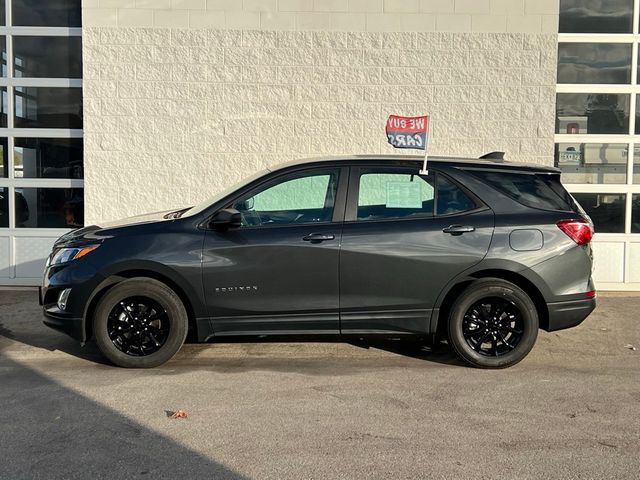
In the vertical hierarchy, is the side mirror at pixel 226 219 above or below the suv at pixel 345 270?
above

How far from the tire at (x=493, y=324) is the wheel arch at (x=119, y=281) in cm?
228

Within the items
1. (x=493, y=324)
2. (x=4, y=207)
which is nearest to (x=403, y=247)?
(x=493, y=324)

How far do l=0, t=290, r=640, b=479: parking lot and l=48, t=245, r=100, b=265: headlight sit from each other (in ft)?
3.17

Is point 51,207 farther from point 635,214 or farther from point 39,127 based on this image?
point 635,214

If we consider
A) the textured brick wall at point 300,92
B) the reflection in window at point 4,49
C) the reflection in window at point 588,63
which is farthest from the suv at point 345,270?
the reflection in window at point 4,49

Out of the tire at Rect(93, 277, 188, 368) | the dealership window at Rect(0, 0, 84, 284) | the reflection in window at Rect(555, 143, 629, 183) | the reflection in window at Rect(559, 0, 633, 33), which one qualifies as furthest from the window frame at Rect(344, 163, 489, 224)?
the dealership window at Rect(0, 0, 84, 284)

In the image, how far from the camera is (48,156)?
29.7 ft

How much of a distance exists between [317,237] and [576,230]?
2.20 meters

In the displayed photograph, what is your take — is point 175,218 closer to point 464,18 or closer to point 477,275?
point 477,275

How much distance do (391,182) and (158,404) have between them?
104 inches

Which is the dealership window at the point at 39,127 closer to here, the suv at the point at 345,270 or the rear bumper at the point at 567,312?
the suv at the point at 345,270

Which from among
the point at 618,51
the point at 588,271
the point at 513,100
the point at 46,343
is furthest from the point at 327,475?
the point at 618,51

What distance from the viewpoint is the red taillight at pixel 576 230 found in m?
5.29

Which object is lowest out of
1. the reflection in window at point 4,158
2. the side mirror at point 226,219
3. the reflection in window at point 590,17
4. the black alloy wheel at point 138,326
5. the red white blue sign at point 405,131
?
the black alloy wheel at point 138,326
